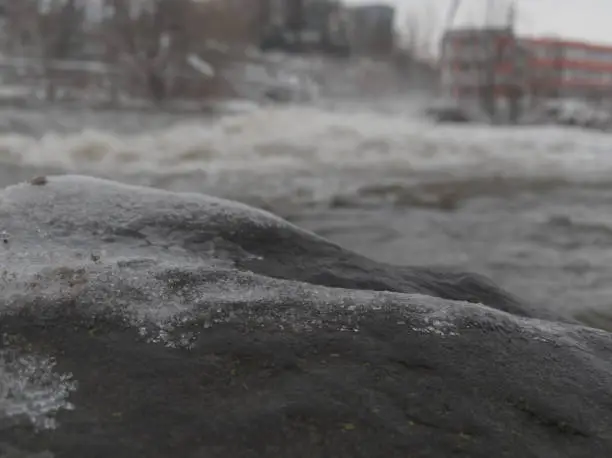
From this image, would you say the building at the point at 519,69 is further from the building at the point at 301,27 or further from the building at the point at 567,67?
the building at the point at 301,27

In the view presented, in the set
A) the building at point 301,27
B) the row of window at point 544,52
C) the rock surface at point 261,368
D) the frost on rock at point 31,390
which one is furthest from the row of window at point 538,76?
the frost on rock at point 31,390

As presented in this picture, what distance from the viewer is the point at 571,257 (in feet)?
18.9

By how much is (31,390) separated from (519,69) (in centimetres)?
3694

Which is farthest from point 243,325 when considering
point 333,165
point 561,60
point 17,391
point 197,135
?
point 561,60

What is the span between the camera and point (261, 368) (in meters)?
1.72

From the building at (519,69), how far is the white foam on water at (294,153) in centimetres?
1848

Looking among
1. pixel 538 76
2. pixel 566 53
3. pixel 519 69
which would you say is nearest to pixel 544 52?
pixel 538 76

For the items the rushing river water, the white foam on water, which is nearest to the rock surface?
the rushing river water

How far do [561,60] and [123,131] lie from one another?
29.4 metres

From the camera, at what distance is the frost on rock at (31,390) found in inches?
58.7

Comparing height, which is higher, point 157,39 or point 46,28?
point 46,28

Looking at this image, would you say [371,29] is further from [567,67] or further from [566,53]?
[566,53]

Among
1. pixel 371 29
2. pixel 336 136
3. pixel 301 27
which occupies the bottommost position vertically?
pixel 336 136

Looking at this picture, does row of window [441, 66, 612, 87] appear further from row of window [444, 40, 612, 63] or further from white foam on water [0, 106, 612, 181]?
white foam on water [0, 106, 612, 181]
